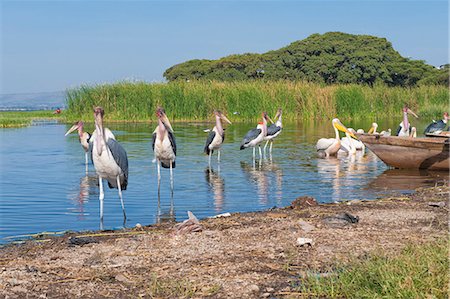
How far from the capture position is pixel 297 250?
682cm

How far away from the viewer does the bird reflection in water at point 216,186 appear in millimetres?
11492

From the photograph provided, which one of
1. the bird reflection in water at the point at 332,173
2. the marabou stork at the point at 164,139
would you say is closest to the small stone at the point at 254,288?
the bird reflection in water at the point at 332,173

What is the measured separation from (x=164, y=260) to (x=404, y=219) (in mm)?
3299

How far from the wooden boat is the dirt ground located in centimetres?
530

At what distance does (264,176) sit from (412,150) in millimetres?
3070

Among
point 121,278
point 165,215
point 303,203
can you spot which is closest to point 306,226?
point 303,203

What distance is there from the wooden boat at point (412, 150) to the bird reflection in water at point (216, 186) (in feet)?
10.5

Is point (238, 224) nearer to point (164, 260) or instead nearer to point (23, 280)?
point (164, 260)

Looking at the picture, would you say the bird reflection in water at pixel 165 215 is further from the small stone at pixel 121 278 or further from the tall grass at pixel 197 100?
the tall grass at pixel 197 100

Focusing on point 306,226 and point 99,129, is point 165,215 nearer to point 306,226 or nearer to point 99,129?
point 99,129

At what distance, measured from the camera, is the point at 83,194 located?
12.8 m

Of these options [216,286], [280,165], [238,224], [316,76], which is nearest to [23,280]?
[216,286]

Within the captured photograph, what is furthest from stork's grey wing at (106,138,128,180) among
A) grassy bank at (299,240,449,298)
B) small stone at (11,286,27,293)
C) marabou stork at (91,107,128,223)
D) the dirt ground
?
grassy bank at (299,240,449,298)

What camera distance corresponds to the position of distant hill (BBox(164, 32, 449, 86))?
64.9 metres
